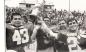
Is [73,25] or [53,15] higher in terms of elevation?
[53,15]

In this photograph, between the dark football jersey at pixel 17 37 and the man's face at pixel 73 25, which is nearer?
the dark football jersey at pixel 17 37

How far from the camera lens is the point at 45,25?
4.92 feet

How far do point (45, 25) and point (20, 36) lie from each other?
0.28 metres

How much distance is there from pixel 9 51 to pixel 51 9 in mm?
612

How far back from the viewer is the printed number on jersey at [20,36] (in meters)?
1.45

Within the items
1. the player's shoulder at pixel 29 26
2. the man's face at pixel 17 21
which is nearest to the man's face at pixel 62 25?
the player's shoulder at pixel 29 26

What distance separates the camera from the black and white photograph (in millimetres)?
1449

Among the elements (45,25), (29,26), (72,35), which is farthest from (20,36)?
(72,35)

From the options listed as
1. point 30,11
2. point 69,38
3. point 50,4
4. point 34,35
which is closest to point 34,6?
point 30,11

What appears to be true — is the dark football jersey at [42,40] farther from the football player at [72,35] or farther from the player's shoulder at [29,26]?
the football player at [72,35]

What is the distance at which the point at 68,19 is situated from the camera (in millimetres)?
1543

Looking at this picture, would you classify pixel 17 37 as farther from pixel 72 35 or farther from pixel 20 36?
pixel 72 35

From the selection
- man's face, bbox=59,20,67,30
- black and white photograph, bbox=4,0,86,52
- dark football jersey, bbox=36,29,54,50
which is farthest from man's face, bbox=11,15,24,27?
man's face, bbox=59,20,67,30
